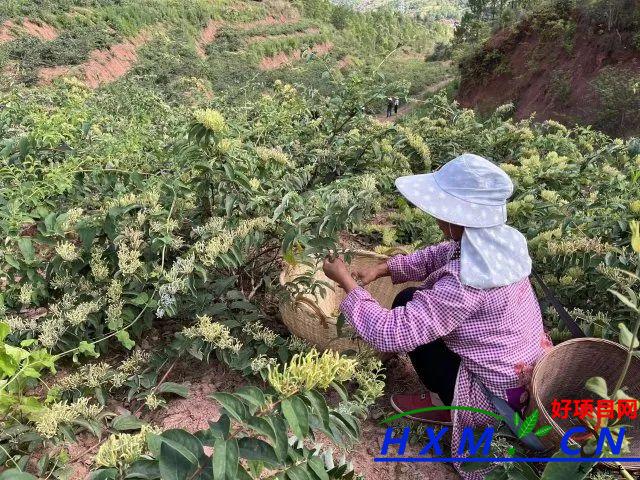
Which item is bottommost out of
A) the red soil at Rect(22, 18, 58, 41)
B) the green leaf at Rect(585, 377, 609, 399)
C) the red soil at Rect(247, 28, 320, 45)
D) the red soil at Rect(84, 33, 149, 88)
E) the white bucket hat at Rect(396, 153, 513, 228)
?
the red soil at Rect(247, 28, 320, 45)

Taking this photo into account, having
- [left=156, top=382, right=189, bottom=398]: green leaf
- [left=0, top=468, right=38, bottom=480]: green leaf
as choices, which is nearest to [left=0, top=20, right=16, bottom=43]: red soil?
[left=156, top=382, right=189, bottom=398]: green leaf

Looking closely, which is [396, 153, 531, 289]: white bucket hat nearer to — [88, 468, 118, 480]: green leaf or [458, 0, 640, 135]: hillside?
[88, 468, 118, 480]: green leaf

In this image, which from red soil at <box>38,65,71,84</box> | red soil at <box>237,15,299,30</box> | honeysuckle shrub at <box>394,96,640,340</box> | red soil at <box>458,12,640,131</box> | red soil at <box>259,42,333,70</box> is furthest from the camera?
red soil at <box>237,15,299,30</box>

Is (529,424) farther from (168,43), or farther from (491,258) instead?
(168,43)

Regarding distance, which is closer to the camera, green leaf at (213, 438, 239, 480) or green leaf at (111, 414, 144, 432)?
green leaf at (213, 438, 239, 480)

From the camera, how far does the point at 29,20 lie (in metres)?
16.7

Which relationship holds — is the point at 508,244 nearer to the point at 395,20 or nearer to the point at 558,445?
the point at 558,445

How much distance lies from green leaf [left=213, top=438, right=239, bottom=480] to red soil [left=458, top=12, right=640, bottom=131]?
13.2 m

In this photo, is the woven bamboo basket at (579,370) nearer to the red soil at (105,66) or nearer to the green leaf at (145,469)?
the green leaf at (145,469)

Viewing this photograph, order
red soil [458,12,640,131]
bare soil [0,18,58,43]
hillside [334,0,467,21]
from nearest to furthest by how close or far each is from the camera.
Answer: red soil [458,12,640,131]
bare soil [0,18,58,43]
hillside [334,0,467,21]

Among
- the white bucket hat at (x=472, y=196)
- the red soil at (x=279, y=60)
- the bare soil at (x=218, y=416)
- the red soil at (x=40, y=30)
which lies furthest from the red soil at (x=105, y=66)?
the white bucket hat at (x=472, y=196)

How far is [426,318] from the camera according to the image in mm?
1657

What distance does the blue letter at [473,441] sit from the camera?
5.38 feet

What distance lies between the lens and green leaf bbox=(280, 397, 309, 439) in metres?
1.07
